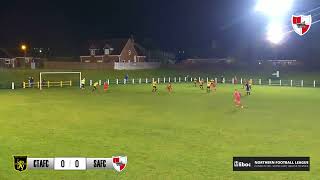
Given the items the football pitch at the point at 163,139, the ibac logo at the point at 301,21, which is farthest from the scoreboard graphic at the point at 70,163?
the ibac logo at the point at 301,21

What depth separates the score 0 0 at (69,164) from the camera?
36.1 feet

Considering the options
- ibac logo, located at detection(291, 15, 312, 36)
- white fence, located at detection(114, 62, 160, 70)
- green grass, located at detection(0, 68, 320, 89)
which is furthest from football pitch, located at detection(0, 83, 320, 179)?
white fence, located at detection(114, 62, 160, 70)

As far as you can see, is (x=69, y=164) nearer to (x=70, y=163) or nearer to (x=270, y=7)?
(x=70, y=163)

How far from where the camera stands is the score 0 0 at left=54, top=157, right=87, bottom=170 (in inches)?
433

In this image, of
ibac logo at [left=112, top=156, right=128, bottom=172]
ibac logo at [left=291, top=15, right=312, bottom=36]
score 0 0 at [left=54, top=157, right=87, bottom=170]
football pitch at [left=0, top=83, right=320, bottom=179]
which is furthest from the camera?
ibac logo at [left=291, top=15, right=312, bottom=36]

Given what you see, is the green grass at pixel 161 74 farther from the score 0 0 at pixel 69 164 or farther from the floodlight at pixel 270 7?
the score 0 0 at pixel 69 164

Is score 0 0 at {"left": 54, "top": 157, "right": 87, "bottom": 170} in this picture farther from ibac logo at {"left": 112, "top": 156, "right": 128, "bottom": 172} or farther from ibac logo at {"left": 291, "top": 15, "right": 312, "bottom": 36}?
ibac logo at {"left": 291, "top": 15, "right": 312, "bottom": 36}

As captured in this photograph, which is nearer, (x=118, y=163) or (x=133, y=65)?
(x=118, y=163)

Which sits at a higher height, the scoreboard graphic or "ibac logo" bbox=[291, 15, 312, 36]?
"ibac logo" bbox=[291, 15, 312, 36]

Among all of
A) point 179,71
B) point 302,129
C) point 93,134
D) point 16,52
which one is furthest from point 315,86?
point 16,52

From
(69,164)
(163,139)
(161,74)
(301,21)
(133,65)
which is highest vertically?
(301,21)

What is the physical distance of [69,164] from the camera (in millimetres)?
11258

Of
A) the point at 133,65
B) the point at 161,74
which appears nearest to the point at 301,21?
the point at 161,74

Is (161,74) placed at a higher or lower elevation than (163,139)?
higher
